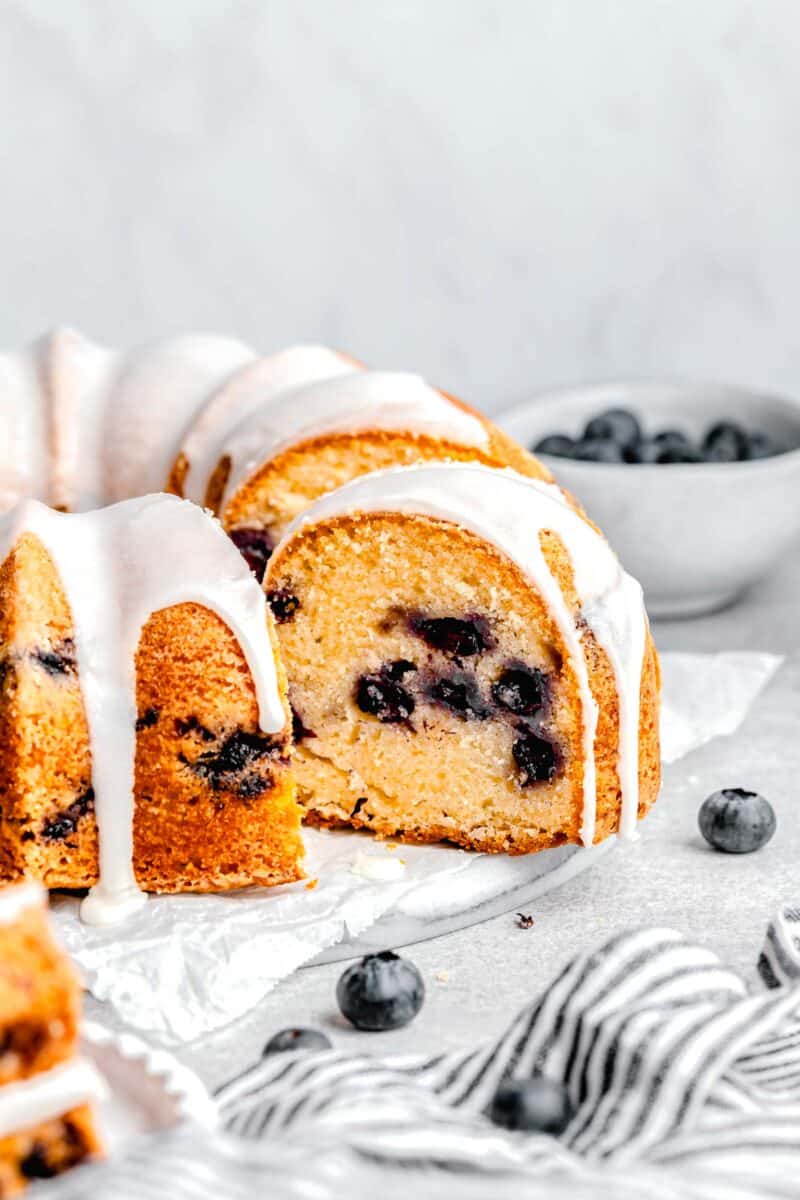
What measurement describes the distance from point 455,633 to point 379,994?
666mm

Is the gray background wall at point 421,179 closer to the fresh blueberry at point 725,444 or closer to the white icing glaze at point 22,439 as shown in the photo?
the fresh blueberry at point 725,444

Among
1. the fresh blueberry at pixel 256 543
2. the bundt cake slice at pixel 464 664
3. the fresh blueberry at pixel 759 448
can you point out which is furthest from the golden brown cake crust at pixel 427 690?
the fresh blueberry at pixel 759 448

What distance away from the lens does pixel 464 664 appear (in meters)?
2.97

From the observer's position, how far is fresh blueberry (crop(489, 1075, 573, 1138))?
2.22m

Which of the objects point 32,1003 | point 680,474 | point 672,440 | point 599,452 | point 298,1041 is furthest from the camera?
point 672,440

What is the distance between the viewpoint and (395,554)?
9.68ft

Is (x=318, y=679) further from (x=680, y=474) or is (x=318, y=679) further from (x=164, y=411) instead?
(x=680, y=474)

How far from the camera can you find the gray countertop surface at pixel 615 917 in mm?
2592

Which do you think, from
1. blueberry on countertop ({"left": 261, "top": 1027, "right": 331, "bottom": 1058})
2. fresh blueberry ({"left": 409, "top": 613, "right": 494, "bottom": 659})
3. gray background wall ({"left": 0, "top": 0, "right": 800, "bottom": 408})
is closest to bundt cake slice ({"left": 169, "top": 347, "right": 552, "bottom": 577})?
fresh blueberry ({"left": 409, "top": 613, "right": 494, "bottom": 659})

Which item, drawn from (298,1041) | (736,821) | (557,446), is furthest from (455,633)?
(557,446)

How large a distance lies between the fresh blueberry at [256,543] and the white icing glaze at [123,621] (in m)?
0.53

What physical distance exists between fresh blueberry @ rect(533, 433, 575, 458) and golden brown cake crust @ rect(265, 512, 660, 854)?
136 centimetres

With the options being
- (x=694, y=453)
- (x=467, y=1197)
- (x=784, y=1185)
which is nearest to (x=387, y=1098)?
(x=467, y=1197)

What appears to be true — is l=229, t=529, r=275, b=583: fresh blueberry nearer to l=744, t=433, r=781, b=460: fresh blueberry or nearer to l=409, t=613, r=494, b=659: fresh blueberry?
l=409, t=613, r=494, b=659: fresh blueberry
